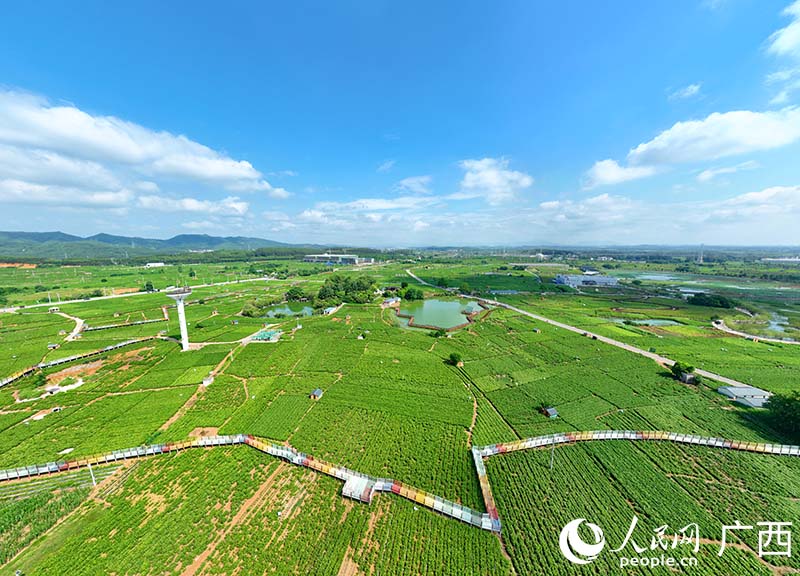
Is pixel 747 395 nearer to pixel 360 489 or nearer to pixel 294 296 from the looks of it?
pixel 360 489

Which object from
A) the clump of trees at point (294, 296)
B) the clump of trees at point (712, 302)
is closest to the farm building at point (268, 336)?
the clump of trees at point (294, 296)

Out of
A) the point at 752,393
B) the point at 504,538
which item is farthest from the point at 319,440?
the point at 752,393

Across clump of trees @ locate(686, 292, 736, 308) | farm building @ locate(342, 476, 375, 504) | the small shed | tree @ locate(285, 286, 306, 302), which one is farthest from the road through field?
tree @ locate(285, 286, 306, 302)

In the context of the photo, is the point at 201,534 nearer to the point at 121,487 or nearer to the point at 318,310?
the point at 121,487

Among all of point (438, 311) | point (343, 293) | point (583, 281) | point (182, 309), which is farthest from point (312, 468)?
point (583, 281)

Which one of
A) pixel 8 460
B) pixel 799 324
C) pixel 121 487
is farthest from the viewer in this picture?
pixel 799 324

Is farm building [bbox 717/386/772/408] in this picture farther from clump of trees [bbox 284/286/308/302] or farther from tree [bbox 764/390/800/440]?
clump of trees [bbox 284/286/308/302]
